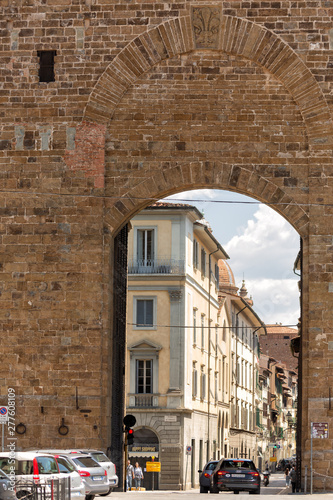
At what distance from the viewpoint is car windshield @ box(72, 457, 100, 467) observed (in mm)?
22737

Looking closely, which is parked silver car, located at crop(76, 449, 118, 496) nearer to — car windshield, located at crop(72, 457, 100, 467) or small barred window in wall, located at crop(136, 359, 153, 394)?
car windshield, located at crop(72, 457, 100, 467)

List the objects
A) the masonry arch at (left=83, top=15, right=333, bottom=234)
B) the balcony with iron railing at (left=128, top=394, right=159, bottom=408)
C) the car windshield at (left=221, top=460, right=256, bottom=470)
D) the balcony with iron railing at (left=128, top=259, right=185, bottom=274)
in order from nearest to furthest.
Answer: the masonry arch at (left=83, top=15, right=333, bottom=234) < the car windshield at (left=221, top=460, right=256, bottom=470) < the balcony with iron railing at (left=128, top=394, right=159, bottom=408) < the balcony with iron railing at (left=128, top=259, right=185, bottom=274)

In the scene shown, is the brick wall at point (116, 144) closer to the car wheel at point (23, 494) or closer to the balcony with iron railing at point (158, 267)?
the car wheel at point (23, 494)

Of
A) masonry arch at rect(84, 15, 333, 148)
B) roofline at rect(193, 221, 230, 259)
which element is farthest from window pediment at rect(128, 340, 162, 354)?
masonry arch at rect(84, 15, 333, 148)

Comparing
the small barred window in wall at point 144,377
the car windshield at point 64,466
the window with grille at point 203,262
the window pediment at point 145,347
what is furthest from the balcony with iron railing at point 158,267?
the car windshield at point 64,466

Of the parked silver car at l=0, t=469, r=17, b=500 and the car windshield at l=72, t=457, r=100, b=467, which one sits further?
the car windshield at l=72, t=457, r=100, b=467

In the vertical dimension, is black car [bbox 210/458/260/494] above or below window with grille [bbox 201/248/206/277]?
below

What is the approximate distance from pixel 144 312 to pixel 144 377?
10.2 ft

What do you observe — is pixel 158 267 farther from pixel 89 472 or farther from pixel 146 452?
pixel 89 472

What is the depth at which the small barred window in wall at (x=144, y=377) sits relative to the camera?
166 feet

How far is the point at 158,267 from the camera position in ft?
172

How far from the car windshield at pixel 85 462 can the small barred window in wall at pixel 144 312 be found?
1104 inches

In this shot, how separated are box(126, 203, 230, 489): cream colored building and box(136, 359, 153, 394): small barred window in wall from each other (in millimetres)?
45

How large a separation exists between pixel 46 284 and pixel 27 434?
143 inches
